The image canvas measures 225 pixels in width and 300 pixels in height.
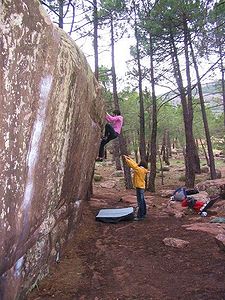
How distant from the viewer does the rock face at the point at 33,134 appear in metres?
3.35

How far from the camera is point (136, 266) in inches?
245

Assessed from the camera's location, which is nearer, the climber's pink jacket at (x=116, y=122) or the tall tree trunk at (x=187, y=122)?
the climber's pink jacket at (x=116, y=122)

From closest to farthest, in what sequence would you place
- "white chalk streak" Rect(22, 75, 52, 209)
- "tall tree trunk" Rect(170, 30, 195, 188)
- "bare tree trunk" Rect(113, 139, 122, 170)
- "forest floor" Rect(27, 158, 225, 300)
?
1. "white chalk streak" Rect(22, 75, 52, 209)
2. "forest floor" Rect(27, 158, 225, 300)
3. "tall tree trunk" Rect(170, 30, 195, 188)
4. "bare tree trunk" Rect(113, 139, 122, 170)

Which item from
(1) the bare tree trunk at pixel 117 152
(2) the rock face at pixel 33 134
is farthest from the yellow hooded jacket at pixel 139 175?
(1) the bare tree trunk at pixel 117 152

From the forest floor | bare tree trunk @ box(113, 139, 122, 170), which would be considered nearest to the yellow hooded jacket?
the forest floor

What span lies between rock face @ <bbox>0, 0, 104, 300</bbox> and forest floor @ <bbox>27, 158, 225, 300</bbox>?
51 centimetres

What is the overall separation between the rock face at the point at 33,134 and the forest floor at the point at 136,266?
508 mm

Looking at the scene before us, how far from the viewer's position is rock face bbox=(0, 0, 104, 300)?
335cm

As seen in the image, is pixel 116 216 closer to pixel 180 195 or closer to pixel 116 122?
pixel 116 122

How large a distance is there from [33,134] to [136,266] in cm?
359

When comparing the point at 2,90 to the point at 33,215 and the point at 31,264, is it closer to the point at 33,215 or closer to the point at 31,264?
the point at 33,215

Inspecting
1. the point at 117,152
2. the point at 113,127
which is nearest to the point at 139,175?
the point at 113,127

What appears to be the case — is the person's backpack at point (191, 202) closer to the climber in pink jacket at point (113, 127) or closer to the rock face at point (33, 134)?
the climber in pink jacket at point (113, 127)

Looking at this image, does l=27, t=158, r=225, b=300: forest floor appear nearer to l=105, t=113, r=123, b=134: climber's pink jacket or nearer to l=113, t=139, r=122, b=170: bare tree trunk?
l=105, t=113, r=123, b=134: climber's pink jacket
